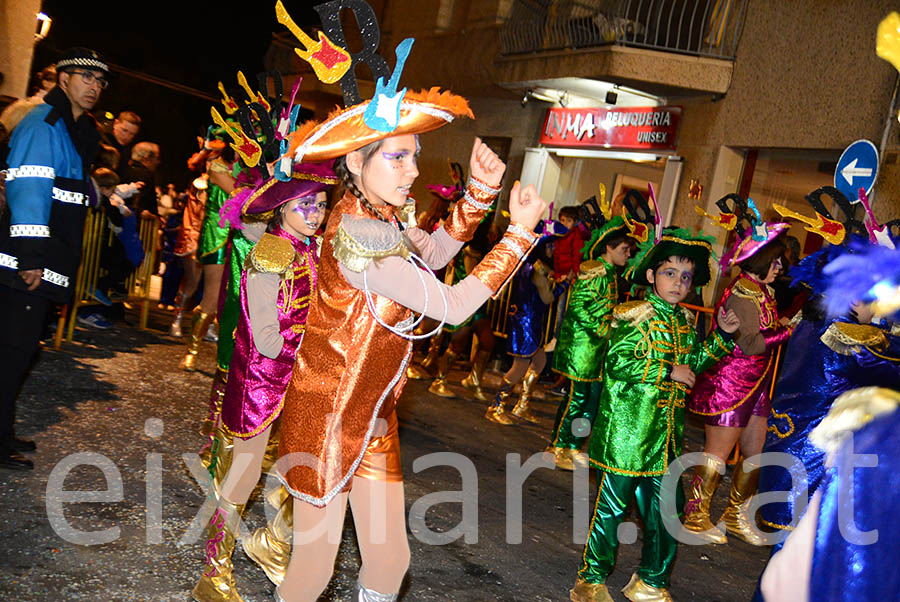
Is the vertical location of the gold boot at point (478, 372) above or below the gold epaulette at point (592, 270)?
below

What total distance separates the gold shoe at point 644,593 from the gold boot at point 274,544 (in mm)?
1746

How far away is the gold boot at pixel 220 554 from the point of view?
Answer: 348 centimetres

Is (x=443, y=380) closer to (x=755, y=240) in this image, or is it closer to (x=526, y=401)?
(x=526, y=401)

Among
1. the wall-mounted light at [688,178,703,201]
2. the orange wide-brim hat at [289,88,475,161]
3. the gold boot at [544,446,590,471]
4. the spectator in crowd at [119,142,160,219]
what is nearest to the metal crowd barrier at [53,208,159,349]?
the spectator in crowd at [119,142,160,219]

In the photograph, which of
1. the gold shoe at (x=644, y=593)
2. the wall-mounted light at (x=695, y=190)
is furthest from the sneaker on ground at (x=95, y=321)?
the wall-mounted light at (x=695, y=190)

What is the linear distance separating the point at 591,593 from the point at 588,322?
2.94 m

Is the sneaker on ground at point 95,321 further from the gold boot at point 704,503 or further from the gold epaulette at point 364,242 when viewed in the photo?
the gold epaulette at point 364,242

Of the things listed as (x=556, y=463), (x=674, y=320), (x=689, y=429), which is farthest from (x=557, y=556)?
(x=689, y=429)

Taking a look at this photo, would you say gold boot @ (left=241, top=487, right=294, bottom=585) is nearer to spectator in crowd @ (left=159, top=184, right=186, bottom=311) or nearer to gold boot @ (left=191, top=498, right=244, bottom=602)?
gold boot @ (left=191, top=498, right=244, bottom=602)

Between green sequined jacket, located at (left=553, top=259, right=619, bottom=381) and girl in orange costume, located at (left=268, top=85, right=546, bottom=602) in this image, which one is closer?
girl in orange costume, located at (left=268, top=85, right=546, bottom=602)

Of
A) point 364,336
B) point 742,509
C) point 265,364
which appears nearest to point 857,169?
point 742,509

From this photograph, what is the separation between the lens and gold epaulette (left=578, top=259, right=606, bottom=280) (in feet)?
22.6

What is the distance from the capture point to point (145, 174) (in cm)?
906

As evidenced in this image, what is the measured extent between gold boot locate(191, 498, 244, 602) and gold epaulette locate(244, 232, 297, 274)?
3.19 feet
